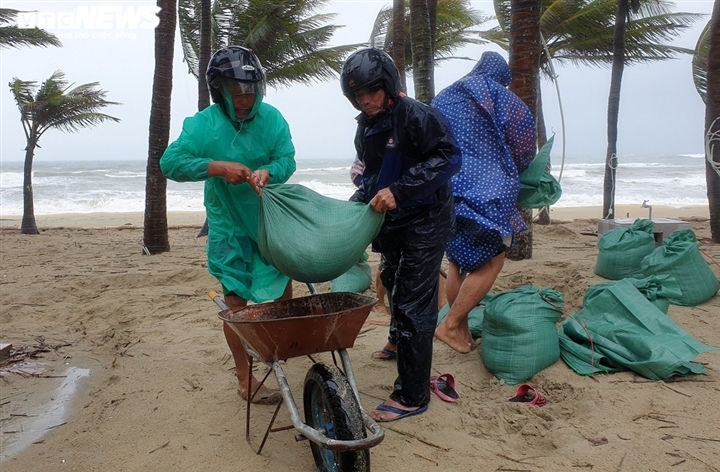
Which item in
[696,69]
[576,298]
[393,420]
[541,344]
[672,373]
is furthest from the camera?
[696,69]

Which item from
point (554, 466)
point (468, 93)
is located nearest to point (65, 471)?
point (554, 466)

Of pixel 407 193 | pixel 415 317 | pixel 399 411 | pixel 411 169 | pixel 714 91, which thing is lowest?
pixel 399 411

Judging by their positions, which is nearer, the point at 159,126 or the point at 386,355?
the point at 386,355

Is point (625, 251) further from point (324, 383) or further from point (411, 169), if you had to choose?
point (324, 383)

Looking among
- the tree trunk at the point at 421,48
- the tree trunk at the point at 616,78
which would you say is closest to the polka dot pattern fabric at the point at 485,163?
the tree trunk at the point at 421,48

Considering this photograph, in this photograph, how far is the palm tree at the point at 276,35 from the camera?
14.3 metres

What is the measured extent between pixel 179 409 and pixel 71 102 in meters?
12.1

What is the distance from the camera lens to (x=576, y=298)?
4797mm

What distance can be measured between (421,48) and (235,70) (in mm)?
5867

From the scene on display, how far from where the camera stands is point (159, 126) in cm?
803

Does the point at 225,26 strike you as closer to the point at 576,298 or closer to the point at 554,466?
the point at 576,298

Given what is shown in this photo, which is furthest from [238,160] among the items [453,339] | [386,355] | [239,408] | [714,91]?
[714,91]

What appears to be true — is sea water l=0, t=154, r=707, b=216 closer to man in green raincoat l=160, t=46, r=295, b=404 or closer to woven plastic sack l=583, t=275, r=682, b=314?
woven plastic sack l=583, t=275, r=682, b=314

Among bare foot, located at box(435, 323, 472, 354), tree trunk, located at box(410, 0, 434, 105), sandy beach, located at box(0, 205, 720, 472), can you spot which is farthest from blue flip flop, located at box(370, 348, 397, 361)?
tree trunk, located at box(410, 0, 434, 105)
